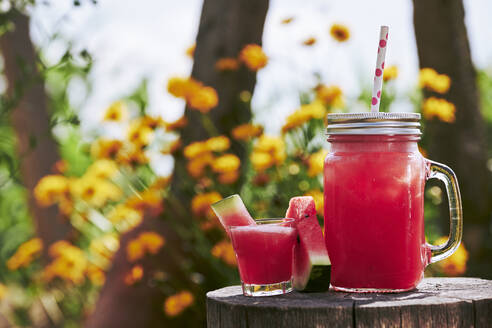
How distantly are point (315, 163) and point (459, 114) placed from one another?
6.24 feet

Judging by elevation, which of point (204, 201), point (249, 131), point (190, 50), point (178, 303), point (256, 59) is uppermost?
point (190, 50)

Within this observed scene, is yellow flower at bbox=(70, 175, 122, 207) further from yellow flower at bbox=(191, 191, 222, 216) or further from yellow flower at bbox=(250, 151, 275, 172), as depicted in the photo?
yellow flower at bbox=(250, 151, 275, 172)

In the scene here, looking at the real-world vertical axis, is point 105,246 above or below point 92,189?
below

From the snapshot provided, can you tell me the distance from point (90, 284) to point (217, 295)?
11.8ft

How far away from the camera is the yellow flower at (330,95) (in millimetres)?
3125

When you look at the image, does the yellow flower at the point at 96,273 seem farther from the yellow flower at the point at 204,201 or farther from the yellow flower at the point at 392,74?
the yellow flower at the point at 392,74

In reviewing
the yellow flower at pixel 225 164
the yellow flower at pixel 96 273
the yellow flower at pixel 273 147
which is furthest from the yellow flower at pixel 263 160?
the yellow flower at pixel 96 273

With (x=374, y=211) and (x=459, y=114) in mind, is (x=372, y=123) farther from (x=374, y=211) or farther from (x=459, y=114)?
(x=459, y=114)

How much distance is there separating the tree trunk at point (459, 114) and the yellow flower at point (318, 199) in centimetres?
162

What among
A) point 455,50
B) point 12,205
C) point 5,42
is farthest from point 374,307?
point 12,205

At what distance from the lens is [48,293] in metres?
5.15

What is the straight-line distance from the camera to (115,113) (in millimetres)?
3328

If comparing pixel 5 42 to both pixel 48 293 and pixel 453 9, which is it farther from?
pixel 453 9

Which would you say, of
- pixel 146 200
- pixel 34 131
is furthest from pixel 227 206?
pixel 34 131
